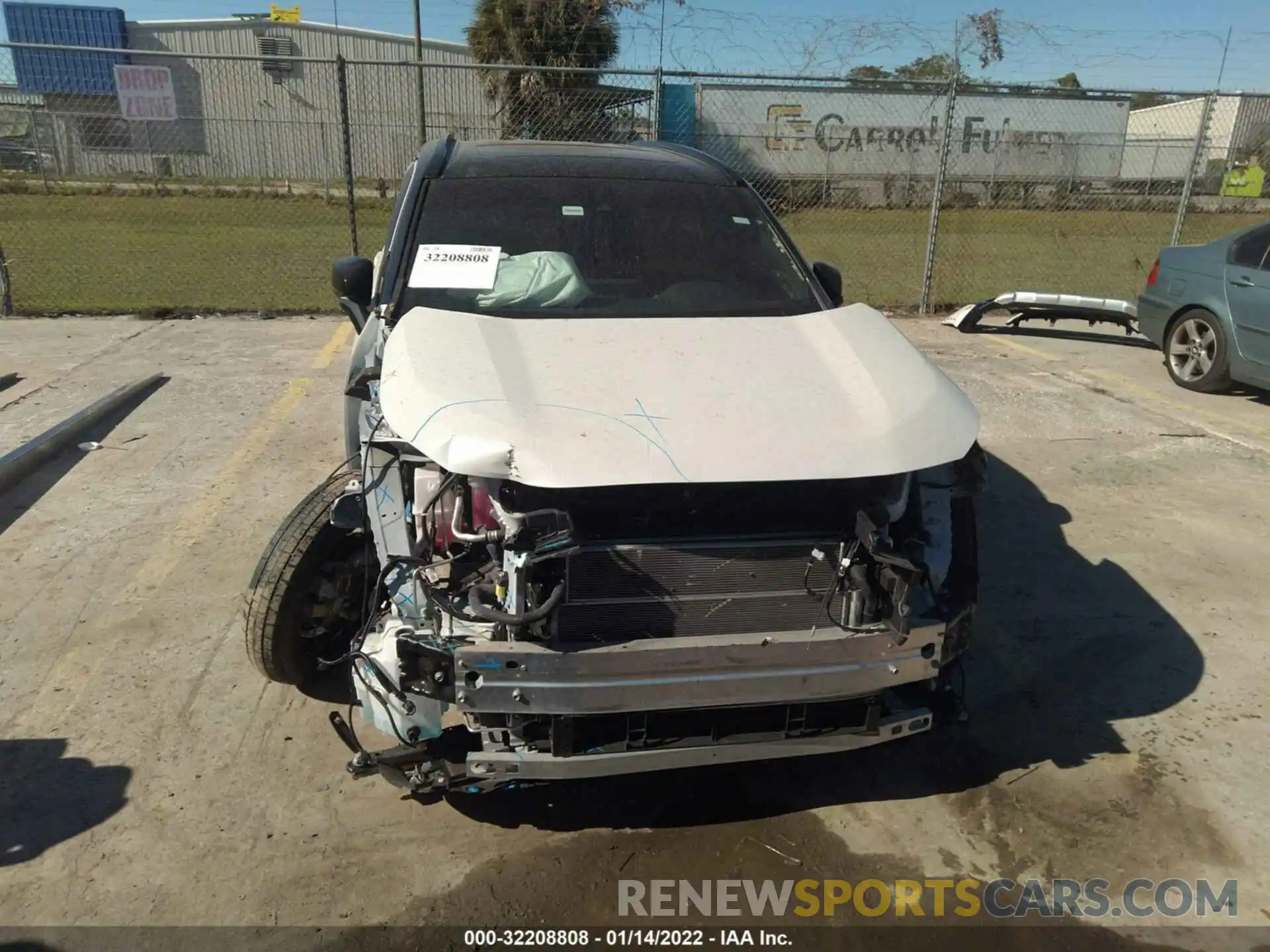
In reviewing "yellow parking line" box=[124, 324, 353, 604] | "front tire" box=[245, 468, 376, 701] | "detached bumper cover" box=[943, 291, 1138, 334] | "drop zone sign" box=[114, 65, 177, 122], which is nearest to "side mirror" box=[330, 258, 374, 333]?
"front tire" box=[245, 468, 376, 701]

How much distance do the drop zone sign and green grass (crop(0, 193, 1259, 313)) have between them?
1.96 metres

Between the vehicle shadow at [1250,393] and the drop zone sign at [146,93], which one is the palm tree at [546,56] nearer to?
the drop zone sign at [146,93]

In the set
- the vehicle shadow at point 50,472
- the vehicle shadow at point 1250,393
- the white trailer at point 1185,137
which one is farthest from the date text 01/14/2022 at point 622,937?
the white trailer at point 1185,137

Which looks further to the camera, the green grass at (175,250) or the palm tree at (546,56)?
the palm tree at (546,56)

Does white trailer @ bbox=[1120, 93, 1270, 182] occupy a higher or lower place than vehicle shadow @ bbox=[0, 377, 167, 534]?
higher

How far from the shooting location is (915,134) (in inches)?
813

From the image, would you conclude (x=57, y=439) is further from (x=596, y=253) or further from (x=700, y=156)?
(x=700, y=156)

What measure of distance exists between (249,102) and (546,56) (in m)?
13.5

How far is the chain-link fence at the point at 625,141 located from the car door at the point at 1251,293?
3406 mm

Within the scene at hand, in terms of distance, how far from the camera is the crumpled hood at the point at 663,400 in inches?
98.1

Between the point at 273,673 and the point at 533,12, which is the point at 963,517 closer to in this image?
the point at 273,673

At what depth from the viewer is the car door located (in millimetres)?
7035

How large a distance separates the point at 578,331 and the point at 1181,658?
291 cm

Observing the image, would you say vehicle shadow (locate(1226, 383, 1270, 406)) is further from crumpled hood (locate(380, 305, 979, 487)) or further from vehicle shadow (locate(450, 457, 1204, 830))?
crumpled hood (locate(380, 305, 979, 487))
